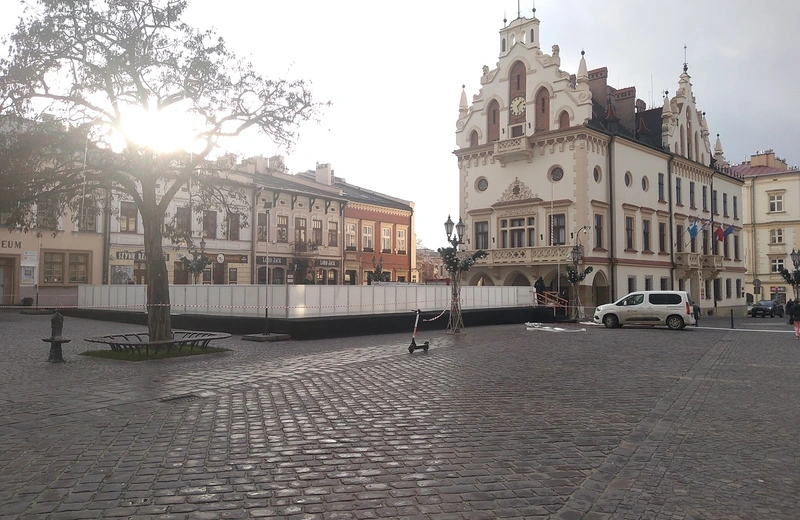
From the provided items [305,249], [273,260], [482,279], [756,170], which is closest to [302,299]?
[482,279]

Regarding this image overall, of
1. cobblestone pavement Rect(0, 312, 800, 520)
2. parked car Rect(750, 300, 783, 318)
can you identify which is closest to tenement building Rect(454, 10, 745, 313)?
parked car Rect(750, 300, 783, 318)

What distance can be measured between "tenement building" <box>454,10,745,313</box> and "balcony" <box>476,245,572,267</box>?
0.22ft

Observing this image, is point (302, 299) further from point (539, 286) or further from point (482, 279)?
point (482, 279)

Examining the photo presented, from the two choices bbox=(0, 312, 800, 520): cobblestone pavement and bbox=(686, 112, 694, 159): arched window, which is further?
bbox=(686, 112, 694, 159): arched window

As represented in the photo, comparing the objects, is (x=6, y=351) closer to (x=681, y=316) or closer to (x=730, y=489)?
(x=730, y=489)

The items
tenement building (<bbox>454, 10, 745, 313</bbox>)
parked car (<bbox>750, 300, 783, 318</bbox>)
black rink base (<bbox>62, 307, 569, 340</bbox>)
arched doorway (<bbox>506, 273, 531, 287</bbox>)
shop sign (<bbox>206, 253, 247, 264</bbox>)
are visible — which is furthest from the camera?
parked car (<bbox>750, 300, 783, 318</bbox>)

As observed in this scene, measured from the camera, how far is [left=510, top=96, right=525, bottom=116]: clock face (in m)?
41.0

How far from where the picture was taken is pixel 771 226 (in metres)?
70.7

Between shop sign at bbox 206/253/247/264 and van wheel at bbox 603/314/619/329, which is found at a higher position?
shop sign at bbox 206/253/247/264

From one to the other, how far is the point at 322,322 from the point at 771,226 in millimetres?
65076

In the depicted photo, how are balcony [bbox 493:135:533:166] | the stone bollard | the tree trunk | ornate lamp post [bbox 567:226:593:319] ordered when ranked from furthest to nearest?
balcony [bbox 493:135:533:166] < ornate lamp post [bbox 567:226:593:319] < the tree trunk < the stone bollard

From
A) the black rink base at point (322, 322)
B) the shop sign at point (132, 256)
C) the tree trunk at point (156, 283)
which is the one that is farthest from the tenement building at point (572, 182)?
the tree trunk at point (156, 283)

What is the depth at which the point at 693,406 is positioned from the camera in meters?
9.77

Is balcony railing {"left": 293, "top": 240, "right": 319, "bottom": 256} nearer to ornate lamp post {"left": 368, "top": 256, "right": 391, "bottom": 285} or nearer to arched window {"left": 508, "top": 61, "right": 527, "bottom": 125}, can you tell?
ornate lamp post {"left": 368, "top": 256, "right": 391, "bottom": 285}
